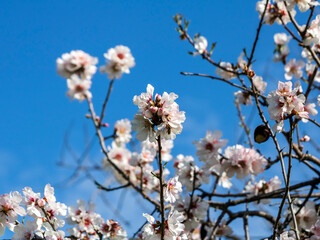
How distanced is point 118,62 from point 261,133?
2.11m

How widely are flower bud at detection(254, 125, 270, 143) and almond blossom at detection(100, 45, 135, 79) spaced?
6.71 ft

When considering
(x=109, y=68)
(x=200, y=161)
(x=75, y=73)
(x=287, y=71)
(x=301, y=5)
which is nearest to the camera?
(x=301, y=5)

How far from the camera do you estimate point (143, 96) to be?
1.57 m

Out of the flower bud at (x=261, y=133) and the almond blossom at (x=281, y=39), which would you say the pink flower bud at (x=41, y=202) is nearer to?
the flower bud at (x=261, y=133)

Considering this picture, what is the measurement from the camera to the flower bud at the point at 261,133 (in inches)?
73.8

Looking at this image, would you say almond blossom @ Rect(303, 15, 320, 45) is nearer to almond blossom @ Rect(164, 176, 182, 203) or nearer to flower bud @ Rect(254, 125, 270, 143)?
flower bud @ Rect(254, 125, 270, 143)

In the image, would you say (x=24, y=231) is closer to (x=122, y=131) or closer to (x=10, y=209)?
(x=10, y=209)

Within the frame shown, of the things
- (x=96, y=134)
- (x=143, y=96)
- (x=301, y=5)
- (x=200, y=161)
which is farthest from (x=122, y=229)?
(x=301, y=5)

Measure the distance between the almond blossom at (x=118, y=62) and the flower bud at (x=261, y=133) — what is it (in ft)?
6.71

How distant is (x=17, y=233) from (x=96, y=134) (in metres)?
1.65

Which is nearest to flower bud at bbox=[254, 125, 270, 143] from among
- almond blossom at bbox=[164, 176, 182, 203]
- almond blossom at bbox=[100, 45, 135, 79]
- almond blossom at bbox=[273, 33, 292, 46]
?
almond blossom at bbox=[164, 176, 182, 203]

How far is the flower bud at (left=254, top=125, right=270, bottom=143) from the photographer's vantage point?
1875 mm

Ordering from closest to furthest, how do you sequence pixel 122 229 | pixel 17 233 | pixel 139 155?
pixel 17 233, pixel 122 229, pixel 139 155

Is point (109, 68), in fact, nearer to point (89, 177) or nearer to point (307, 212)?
point (89, 177)
